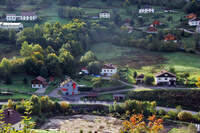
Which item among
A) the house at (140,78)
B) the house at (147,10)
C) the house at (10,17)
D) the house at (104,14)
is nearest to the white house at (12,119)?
the house at (140,78)

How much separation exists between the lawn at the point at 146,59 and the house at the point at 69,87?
13654 millimetres

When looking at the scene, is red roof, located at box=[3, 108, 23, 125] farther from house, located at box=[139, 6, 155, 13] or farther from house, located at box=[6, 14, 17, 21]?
house, located at box=[139, 6, 155, 13]

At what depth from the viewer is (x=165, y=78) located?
52562 mm

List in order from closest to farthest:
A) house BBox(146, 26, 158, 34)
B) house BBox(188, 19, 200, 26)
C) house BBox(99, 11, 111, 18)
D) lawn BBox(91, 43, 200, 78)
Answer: lawn BBox(91, 43, 200, 78)
house BBox(146, 26, 158, 34)
house BBox(188, 19, 200, 26)
house BBox(99, 11, 111, 18)

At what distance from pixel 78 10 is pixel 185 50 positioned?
34776mm

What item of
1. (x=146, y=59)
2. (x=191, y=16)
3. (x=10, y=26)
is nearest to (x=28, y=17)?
(x=10, y=26)

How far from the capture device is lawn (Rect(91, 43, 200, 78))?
194ft

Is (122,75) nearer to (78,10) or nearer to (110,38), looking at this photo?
(110,38)

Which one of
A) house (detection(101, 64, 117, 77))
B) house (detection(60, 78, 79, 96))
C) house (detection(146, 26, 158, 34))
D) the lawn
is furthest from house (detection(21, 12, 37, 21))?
house (detection(60, 78, 79, 96))

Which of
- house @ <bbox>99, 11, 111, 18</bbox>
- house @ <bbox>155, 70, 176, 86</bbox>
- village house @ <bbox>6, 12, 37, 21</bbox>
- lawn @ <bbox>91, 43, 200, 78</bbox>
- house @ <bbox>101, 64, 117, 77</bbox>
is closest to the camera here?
house @ <bbox>155, 70, 176, 86</bbox>

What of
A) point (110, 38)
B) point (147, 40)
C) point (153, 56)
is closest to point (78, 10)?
point (110, 38)

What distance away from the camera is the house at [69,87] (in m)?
50.4

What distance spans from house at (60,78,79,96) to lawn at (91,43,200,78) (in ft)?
44.8

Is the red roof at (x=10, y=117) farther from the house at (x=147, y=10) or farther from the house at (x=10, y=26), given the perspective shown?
the house at (x=147, y=10)
